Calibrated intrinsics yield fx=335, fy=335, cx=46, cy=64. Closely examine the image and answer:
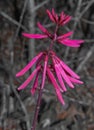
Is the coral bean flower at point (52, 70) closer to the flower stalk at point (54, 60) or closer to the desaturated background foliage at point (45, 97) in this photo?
the flower stalk at point (54, 60)

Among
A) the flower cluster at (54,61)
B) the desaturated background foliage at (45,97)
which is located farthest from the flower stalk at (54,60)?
the desaturated background foliage at (45,97)

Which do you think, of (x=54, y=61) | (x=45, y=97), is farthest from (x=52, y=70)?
(x=45, y=97)

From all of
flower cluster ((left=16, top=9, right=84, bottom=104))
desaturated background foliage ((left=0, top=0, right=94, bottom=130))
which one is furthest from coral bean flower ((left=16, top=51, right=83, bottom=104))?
desaturated background foliage ((left=0, top=0, right=94, bottom=130))

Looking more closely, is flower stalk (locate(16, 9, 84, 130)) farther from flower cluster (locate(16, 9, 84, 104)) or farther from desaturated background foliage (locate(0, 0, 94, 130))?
desaturated background foliage (locate(0, 0, 94, 130))

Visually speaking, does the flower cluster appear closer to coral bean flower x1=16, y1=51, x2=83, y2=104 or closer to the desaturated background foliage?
coral bean flower x1=16, y1=51, x2=83, y2=104

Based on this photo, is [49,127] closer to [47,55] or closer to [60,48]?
[60,48]

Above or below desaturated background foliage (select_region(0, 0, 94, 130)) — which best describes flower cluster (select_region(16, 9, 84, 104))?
above

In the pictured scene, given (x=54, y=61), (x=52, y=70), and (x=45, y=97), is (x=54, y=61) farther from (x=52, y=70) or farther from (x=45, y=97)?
(x=45, y=97)

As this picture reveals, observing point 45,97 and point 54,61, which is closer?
point 54,61

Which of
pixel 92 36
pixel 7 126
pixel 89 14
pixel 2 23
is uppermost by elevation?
pixel 2 23

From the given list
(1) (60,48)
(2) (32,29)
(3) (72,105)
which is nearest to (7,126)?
(3) (72,105)

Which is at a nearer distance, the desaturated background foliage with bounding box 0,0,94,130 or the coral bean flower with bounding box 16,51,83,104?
the coral bean flower with bounding box 16,51,83,104
